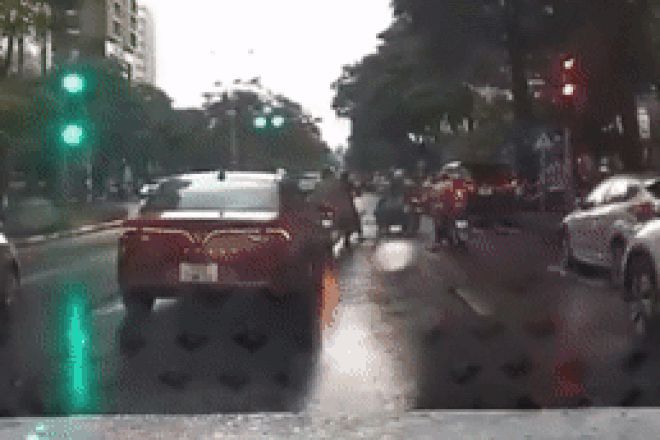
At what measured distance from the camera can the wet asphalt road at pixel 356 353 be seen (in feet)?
22.5

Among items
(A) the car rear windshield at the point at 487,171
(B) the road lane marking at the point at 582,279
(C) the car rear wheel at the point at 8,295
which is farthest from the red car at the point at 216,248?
(A) the car rear windshield at the point at 487,171

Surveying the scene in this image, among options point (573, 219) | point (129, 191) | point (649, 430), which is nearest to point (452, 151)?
point (129, 191)

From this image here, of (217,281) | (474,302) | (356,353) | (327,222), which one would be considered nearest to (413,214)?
(327,222)

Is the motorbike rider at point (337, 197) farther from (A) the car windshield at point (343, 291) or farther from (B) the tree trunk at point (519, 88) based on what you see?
(B) the tree trunk at point (519, 88)

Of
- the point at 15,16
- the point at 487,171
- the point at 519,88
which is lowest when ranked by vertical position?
the point at 487,171

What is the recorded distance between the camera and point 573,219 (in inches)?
553

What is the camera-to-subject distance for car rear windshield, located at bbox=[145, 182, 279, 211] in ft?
33.7

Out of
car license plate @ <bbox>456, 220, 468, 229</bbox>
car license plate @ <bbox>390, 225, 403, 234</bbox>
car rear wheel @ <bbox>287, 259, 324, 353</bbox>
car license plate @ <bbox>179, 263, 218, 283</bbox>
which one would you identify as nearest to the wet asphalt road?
car rear wheel @ <bbox>287, 259, 324, 353</bbox>

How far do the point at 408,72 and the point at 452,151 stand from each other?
16783 mm

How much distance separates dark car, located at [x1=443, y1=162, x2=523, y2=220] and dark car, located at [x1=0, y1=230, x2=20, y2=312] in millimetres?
14957

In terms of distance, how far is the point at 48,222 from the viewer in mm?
33438

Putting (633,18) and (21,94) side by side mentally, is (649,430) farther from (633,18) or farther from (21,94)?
(21,94)

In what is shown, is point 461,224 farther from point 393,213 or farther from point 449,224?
point 393,213

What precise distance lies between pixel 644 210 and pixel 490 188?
15.6 meters
